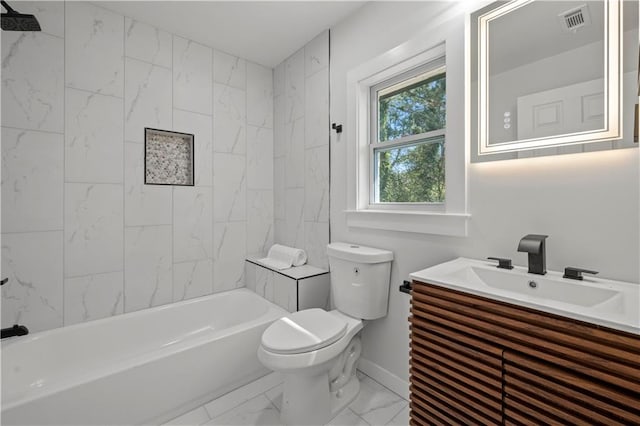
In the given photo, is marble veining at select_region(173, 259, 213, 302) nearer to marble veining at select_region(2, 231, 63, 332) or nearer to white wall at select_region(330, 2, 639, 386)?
marble veining at select_region(2, 231, 63, 332)

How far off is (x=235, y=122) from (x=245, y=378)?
2113 millimetres

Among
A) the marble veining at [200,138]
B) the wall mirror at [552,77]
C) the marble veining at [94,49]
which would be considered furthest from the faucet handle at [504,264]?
the marble veining at [94,49]

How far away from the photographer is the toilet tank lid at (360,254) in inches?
66.9

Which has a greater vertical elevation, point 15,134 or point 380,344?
point 15,134

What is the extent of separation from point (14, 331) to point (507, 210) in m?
2.84

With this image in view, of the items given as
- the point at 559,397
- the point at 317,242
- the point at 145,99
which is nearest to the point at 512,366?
the point at 559,397

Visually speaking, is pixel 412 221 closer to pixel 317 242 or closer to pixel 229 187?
pixel 317 242

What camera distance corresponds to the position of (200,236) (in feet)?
8.05

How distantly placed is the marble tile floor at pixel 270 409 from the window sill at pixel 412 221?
40.7 inches

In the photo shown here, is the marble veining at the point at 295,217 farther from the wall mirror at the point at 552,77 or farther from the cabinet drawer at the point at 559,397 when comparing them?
the cabinet drawer at the point at 559,397

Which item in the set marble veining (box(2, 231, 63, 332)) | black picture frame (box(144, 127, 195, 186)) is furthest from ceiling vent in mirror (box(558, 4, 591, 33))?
marble veining (box(2, 231, 63, 332))

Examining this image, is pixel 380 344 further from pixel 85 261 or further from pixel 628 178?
pixel 85 261

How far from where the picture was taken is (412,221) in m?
1.65

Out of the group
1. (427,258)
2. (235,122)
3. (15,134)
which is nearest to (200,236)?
(235,122)
